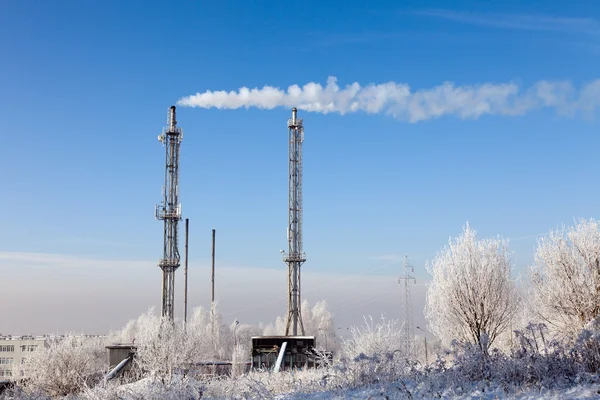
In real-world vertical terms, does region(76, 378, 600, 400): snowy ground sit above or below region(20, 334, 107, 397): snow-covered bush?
above

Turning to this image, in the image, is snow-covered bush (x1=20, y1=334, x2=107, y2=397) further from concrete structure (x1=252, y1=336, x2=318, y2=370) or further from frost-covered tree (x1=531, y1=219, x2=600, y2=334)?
frost-covered tree (x1=531, y1=219, x2=600, y2=334)

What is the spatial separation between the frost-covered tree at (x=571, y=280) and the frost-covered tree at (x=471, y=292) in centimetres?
166

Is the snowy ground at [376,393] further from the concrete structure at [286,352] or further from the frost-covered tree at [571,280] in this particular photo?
the concrete structure at [286,352]

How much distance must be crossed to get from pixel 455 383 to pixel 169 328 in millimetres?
26180

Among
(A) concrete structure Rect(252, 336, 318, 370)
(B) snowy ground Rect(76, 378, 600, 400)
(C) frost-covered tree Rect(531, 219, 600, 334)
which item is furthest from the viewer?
(A) concrete structure Rect(252, 336, 318, 370)

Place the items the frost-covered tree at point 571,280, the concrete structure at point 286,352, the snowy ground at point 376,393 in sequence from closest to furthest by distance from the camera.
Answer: the snowy ground at point 376,393
the frost-covered tree at point 571,280
the concrete structure at point 286,352

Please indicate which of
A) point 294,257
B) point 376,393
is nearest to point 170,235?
point 294,257

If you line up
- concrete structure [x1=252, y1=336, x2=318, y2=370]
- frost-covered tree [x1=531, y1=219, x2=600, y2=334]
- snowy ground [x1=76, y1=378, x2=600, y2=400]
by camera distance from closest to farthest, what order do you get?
snowy ground [x1=76, y1=378, x2=600, y2=400]
frost-covered tree [x1=531, y1=219, x2=600, y2=334]
concrete structure [x1=252, y1=336, x2=318, y2=370]

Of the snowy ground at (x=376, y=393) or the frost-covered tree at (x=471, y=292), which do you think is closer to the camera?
the snowy ground at (x=376, y=393)

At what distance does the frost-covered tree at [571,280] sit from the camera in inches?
869

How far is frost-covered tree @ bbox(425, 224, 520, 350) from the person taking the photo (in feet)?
72.7

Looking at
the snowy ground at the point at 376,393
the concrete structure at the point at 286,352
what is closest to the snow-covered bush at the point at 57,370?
the concrete structure at the point at 286,352

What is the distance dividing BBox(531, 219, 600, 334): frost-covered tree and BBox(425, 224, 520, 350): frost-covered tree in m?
1.66

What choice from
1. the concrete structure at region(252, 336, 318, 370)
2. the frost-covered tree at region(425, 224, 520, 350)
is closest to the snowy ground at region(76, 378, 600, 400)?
the frost-covered tree at region(425, 224, 520, 350)
